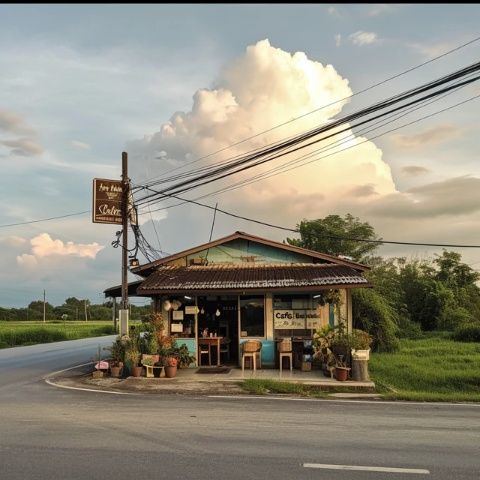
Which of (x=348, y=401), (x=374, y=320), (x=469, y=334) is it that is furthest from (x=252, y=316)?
(x=469, y=334)

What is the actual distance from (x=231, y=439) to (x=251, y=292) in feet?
31.8

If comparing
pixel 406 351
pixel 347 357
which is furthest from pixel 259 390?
pixel 406 351

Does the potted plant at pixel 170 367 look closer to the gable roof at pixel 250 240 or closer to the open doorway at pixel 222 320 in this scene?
the open doorway at pixel 222 320

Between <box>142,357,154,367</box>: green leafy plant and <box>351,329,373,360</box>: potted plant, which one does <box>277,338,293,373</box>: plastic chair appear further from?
<box>142,357,154,367</box>: green leafy plant

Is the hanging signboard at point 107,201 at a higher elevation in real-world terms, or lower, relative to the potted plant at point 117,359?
higher

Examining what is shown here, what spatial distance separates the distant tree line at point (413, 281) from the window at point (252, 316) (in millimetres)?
17038

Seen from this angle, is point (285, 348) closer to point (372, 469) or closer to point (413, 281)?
point (372, 469)

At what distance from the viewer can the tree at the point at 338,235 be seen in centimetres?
3959

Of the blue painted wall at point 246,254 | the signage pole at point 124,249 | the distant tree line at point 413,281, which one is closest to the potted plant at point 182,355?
the signage pole at point 124,249

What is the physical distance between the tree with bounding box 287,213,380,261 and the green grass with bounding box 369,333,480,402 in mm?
17640

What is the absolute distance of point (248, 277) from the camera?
693 inches

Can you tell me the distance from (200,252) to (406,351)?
33.2 feet

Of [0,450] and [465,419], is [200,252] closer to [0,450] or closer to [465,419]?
[465,419]

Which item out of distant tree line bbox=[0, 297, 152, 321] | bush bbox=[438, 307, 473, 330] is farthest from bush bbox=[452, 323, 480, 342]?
distant tree line bbox=[0, 297, 152, 321]
